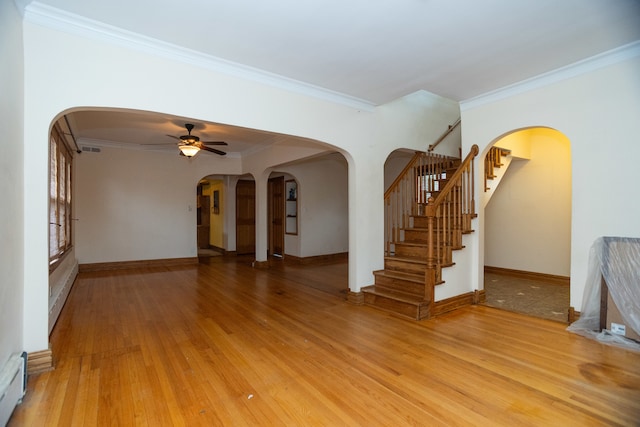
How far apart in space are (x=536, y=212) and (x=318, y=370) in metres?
5.61

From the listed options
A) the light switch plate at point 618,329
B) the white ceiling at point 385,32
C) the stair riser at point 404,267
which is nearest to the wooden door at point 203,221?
the stair riser at point 404,267

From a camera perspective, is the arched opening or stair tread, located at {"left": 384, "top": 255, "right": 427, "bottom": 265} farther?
the arched opening

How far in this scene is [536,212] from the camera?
19.9 feet

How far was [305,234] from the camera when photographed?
8.12m

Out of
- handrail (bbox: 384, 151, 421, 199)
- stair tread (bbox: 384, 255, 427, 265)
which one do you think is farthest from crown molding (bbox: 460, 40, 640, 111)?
stair tread (bbox: 384, 255, 427, 265)

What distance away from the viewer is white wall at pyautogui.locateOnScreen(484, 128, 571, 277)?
566cm

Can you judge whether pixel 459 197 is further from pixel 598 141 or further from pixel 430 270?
pixel 598 141

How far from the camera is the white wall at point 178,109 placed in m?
2.49

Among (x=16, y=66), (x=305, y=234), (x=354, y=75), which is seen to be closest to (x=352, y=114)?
(x=354, y=75)

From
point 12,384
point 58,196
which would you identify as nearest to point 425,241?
point 12,384

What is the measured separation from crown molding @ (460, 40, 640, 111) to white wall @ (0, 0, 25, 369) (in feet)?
16.1

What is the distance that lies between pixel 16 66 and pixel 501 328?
4.96m

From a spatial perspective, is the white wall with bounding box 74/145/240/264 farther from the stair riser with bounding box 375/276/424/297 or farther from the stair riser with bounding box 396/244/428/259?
the stair riser with bounding box 375/276/424/297

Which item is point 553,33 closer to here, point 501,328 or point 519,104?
point 519,104
